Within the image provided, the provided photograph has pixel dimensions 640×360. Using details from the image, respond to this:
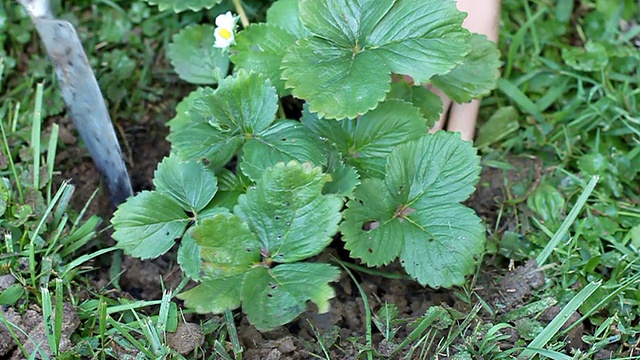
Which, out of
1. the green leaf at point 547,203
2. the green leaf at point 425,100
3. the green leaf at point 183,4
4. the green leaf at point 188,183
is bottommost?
the green leaf at point 547,203

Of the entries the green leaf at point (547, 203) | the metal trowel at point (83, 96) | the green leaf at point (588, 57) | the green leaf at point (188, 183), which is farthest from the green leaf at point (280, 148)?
the green leaf at point (588, 57)

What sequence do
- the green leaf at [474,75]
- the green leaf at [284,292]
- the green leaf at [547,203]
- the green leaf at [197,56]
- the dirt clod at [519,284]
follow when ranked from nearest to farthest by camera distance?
1. the green leaf at [284,292]
2. the dirt clod at [519,284]
3. the green leaf at [474,75]
4. the green leaf at [547,203]
5. the green leaf at [197,56]

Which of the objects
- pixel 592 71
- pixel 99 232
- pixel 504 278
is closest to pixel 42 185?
pixel 99 232

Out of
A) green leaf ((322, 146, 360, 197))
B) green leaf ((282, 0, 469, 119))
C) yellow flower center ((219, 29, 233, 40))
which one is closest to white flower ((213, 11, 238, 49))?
yellow flower center ((219, 29, 233, 40))

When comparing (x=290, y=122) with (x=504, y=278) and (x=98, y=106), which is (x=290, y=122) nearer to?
(x=98, y=106)

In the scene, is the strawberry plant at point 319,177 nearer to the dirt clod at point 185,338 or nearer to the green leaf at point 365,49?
the green leaf at point 365,49

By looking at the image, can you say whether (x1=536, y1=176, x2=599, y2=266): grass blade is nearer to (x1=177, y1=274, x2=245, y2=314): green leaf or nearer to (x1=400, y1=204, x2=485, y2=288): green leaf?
(x1=400, y1=204, x2=485, y2=288): green leaf

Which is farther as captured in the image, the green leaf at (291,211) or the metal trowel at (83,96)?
the metal trowel at (83,96)
